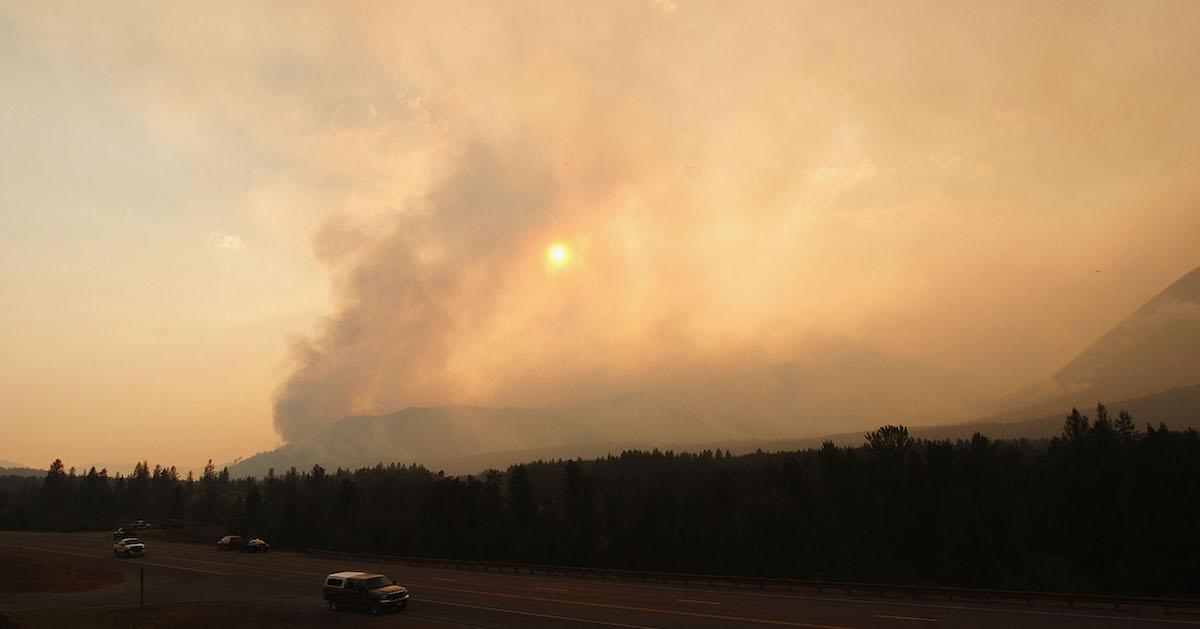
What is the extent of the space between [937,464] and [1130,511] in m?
28.2

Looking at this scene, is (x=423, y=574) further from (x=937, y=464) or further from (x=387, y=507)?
(x=387, y=507)

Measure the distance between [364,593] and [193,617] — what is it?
30.6 ft

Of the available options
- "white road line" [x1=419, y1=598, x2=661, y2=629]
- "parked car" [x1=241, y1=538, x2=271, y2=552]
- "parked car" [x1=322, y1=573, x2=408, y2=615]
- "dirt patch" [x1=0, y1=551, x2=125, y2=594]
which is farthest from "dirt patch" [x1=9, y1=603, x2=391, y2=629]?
"parked car" [x1=241, y1=538, x2=271, y2=552]

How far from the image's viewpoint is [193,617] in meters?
36.0

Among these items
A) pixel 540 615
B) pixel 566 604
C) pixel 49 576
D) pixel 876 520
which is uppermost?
pixel 540 615

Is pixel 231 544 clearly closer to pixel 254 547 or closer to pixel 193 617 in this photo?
pixel 254 547

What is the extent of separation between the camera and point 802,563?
339ft

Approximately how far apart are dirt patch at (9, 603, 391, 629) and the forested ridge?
8215cm

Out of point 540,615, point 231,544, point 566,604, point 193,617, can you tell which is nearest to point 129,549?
point 231,544

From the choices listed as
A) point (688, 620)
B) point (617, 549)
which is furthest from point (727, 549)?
point (688, 620)

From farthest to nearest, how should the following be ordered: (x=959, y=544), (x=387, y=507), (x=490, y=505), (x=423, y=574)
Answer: (x=387, y=507) < (x=490, y=505) < (x=959, y=544) < (x=423, y=574)

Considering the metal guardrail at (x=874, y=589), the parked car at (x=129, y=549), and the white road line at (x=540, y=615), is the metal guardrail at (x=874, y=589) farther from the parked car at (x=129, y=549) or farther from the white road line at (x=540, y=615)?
the parked car at (x=129, y=549)

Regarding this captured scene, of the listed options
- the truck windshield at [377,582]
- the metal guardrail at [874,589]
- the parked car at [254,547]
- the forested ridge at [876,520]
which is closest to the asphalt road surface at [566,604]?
the metal guardrail at [874,589]

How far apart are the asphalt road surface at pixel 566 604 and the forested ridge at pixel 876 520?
2283 inches
